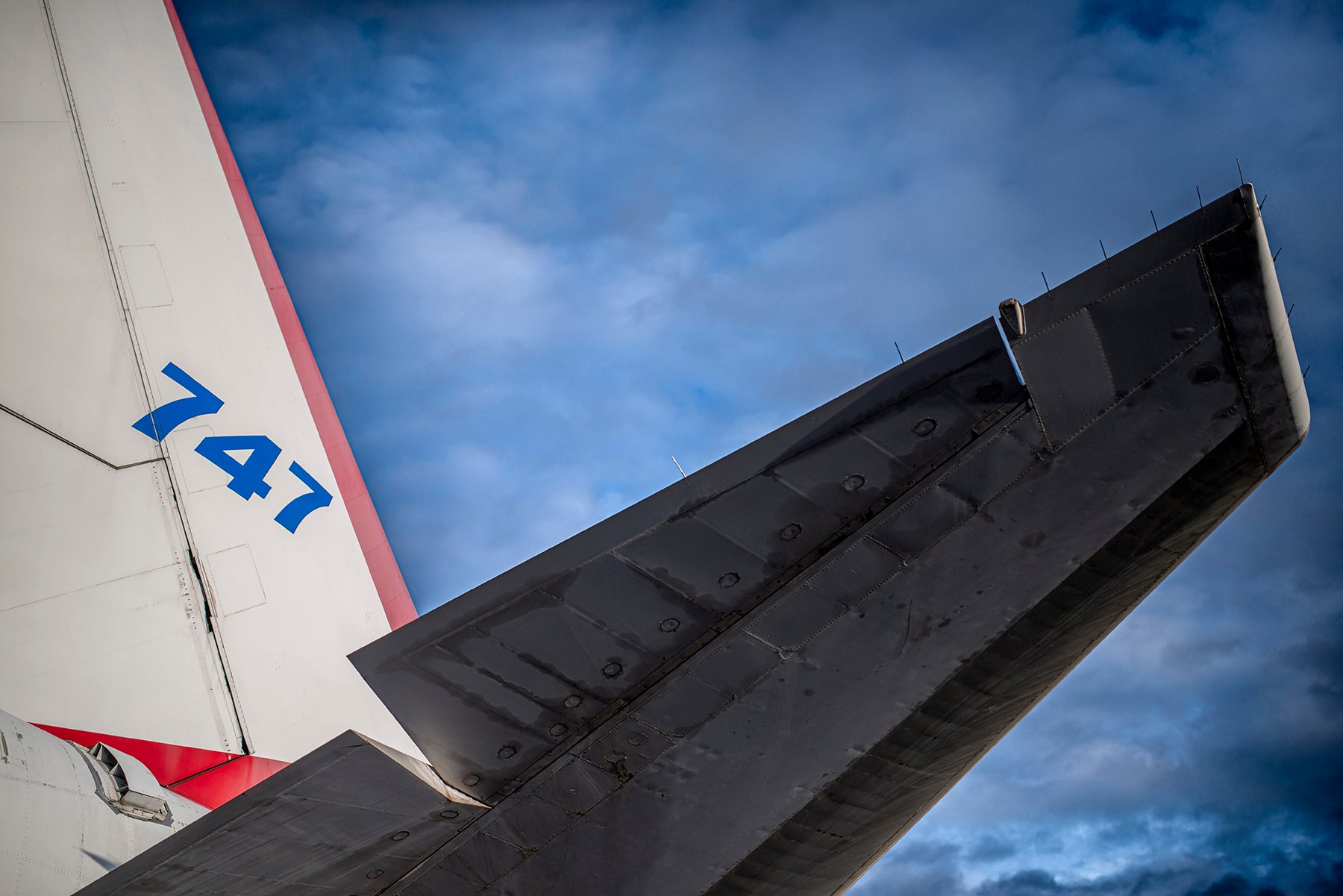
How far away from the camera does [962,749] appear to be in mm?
5473

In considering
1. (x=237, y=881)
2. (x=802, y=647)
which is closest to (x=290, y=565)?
(x=237, y=881)

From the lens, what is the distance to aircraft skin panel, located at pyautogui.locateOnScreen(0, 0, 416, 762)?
21.6ft

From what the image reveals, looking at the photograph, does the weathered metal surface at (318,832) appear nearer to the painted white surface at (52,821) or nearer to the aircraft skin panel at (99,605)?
the painted white surface at (52,821)

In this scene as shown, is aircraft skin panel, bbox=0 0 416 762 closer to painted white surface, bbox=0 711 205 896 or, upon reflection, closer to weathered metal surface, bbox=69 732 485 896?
painted white surface, bbox=0 711 205 896

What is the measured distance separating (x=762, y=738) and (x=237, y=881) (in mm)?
2655

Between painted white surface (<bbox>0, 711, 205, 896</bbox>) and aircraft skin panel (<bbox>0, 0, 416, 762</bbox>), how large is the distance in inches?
85.2

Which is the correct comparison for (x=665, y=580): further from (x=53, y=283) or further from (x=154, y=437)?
(x=53, y=283)

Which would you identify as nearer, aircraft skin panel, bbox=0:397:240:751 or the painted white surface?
the painted white surface

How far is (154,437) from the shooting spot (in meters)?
7.55

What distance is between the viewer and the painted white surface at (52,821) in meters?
A: 4.05

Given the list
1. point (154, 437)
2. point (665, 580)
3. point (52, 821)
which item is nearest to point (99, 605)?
point (154, 437)

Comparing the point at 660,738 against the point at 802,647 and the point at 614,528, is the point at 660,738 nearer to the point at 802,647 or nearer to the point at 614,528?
the point at 802,647

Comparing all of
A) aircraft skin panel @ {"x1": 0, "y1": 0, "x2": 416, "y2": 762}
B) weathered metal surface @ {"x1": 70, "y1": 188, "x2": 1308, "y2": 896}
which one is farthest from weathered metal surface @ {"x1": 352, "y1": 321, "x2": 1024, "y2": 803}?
aircraft skin panel @ {"x1": 0, "y1": 0, "x2": 416, "y2": 762}

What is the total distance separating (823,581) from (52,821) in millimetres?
4486
